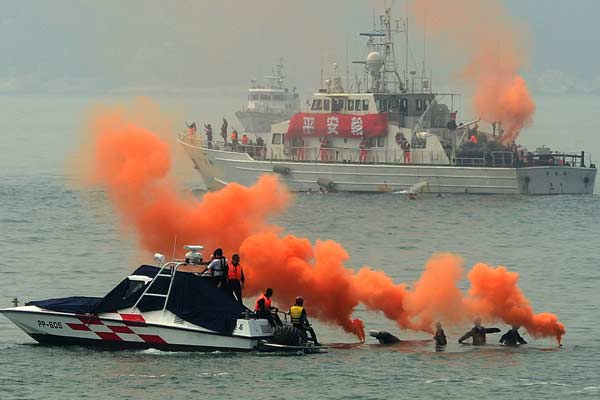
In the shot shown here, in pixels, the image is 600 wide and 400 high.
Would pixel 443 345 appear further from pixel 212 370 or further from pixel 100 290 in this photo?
pixel 100 290

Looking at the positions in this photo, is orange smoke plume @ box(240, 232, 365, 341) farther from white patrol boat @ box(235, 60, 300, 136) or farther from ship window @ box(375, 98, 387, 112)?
white patrol boat @ box(235, 60, 300, 136)

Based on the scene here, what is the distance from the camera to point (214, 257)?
143 feet

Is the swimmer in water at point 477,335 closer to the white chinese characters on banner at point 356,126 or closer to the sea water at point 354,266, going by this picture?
the sea water at point 354,266

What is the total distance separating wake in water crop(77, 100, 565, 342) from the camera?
46844mm

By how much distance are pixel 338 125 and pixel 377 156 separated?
11.3ft

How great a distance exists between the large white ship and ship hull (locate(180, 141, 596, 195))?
66 millimetres

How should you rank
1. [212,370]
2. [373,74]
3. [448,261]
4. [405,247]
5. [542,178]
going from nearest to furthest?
[212,370]
[448,261]
[405,247]
[542,178]
[373,74]

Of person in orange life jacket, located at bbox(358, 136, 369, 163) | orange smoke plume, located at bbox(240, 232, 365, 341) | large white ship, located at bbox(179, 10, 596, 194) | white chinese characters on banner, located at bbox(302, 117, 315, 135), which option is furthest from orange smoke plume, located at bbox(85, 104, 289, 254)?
white chinese characters on banner, located at bbox(302, 117, 315, 135)

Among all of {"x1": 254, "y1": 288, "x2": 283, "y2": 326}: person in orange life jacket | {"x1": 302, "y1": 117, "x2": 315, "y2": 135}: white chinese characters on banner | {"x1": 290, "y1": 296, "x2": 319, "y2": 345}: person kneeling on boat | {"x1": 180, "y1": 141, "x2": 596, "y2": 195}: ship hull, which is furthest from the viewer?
{"x1": 302, "y1": 117, "x2": 315, "y2": 135}: white chinese characters on banner

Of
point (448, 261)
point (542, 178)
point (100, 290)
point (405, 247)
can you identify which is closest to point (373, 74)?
point (542, 178)

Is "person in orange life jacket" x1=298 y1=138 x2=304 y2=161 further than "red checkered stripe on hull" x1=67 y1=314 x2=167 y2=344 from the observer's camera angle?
Yes

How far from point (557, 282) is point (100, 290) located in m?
20.0

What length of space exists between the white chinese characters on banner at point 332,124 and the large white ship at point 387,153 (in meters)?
0.07

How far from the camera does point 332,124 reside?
101 metres
